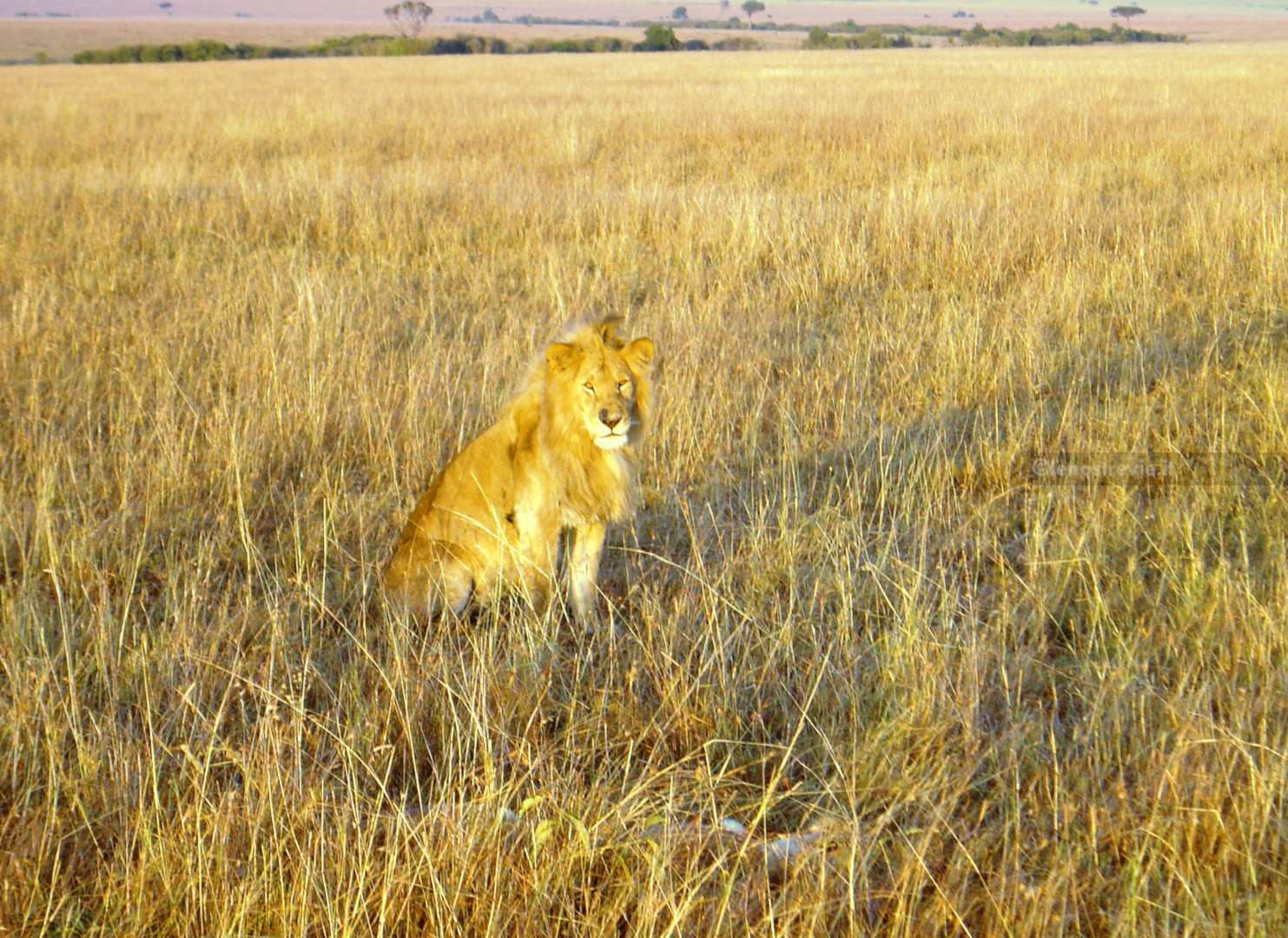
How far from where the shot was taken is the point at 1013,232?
803cm

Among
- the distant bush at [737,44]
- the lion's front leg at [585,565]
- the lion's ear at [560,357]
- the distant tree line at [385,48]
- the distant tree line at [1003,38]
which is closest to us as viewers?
the lion's ear at [560,357]

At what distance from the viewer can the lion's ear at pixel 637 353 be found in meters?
3.34

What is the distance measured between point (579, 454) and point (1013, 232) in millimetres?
5759

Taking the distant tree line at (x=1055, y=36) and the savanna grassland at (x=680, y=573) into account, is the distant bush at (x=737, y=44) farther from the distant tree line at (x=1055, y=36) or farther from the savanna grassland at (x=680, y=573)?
the savanna grassland at (x=680, y=573)

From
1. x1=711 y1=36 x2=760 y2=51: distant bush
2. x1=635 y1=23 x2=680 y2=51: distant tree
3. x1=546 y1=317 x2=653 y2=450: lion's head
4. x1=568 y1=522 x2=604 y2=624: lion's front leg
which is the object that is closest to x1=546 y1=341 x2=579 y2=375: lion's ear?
x1=546 y1=317 x2=653 y2=450: lion's head

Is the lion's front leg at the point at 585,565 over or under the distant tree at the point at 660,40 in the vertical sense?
under

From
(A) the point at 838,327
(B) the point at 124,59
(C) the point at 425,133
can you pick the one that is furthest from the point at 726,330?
(B) the point at 124,59

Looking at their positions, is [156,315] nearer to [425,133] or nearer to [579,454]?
[579,454]

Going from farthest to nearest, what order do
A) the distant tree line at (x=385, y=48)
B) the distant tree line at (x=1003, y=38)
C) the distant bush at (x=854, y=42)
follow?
the distant tree line at (x=1003, y=38) → the distant bush at (x=854, y=42) → the distant tree line at (x=385, y=48)

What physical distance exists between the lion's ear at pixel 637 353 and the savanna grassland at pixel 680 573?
2.46 feet

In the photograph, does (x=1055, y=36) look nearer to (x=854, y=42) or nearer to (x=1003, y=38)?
(x=1003, y=38)

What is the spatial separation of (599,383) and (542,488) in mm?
433

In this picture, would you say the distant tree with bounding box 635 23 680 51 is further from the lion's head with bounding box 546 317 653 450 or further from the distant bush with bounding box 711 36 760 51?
the lion's head with bounding box 546 317 653 450

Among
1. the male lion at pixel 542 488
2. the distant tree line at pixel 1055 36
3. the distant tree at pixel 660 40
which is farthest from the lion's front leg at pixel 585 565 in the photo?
the distant tree line at pixel 1055 36
